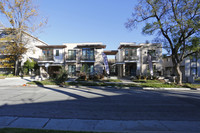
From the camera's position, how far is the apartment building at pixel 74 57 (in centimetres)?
2409

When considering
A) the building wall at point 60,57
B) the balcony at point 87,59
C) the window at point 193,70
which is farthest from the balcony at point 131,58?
the building wall at point 60,57

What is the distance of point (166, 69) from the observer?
107ft

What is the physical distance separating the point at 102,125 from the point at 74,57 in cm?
2178

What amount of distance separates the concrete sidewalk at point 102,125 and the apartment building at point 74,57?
65.2 ft

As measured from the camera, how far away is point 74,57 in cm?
2442

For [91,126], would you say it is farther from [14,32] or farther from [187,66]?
[187,66]

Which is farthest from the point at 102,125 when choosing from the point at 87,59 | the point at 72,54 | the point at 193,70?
the point at 193,70

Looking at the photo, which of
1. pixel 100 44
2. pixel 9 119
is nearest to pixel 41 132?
pixel 9 119

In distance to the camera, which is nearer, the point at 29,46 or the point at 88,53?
the point at 88,53

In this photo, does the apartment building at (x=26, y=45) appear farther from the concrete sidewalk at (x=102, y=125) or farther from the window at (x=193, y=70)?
the window at (x=193, y=70)

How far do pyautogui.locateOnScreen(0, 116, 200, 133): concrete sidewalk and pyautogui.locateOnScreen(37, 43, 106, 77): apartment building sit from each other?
19.9 metres

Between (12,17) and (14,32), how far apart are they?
2.89 meters

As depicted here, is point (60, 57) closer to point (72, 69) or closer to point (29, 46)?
point (72, 69)

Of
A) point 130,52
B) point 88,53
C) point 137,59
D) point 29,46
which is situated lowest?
point 137,59
